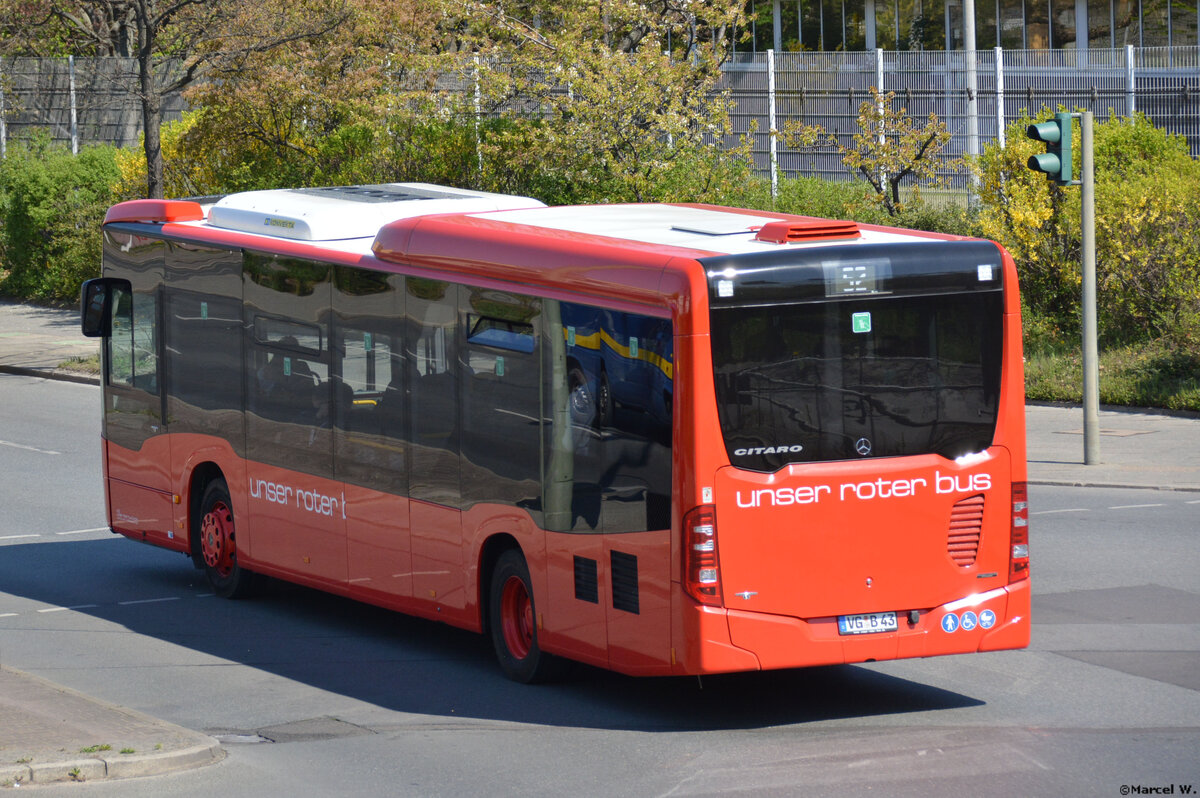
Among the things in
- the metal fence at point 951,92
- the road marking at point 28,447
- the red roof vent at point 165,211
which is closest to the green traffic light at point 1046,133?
the red roof vent at point 165,211

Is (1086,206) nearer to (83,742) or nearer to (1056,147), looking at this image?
(1056,147)

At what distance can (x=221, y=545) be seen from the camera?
1399 centimetres

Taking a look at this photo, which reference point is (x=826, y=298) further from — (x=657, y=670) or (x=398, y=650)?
(x=398, y=650)

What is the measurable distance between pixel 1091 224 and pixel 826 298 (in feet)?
34.8

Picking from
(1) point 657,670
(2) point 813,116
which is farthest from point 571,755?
(2) point 813,116

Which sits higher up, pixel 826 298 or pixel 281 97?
pixel 281 97

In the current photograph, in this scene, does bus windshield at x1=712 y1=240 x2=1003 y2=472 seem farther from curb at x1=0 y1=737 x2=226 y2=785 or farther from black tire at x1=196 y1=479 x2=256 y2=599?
black tire at x1=196 y1=479 x2=256 y2=599

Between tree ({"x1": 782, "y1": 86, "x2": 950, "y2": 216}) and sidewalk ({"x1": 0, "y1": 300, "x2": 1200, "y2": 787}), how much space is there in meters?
5.94

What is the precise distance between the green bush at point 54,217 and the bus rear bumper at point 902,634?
1183 inches

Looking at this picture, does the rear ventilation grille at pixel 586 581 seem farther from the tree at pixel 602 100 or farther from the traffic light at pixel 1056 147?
the tree at pixel 602 100

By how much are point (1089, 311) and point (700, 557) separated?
11.1m

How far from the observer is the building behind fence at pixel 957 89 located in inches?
1153

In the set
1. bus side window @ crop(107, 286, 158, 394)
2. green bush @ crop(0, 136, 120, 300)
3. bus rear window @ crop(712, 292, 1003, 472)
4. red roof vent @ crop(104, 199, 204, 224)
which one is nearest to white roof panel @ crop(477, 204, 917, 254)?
bus rear window @ crop(712, 292, 1003, 472)

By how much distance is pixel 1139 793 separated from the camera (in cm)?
788
